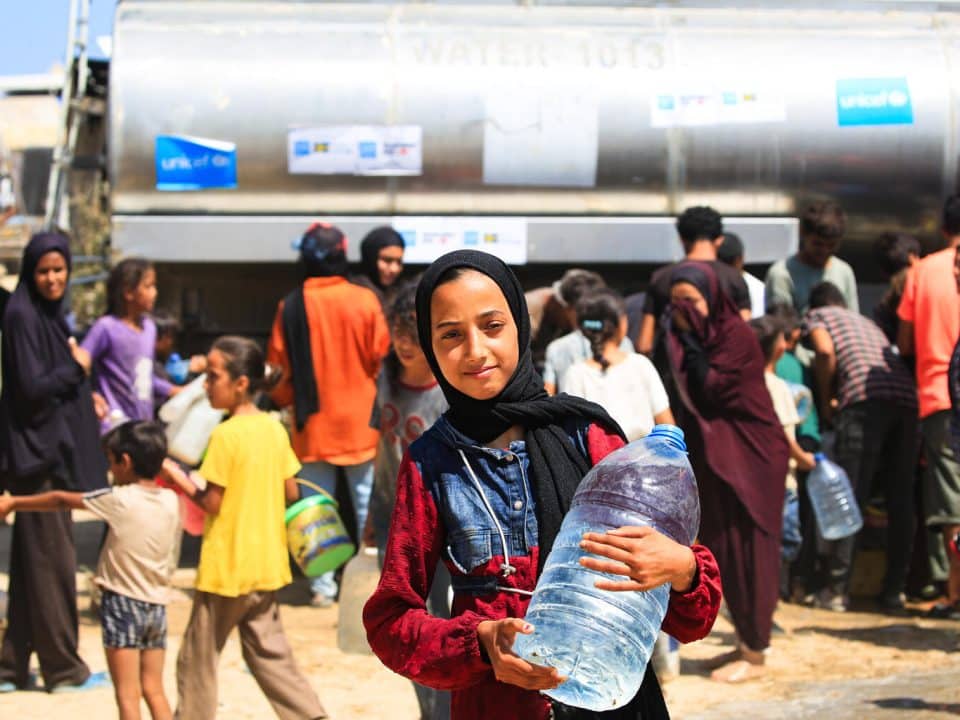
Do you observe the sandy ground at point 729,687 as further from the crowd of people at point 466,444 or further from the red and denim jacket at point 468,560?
the red and denim jacket at point 468,560

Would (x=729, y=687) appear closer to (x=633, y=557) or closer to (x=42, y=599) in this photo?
(x=42, y=599)

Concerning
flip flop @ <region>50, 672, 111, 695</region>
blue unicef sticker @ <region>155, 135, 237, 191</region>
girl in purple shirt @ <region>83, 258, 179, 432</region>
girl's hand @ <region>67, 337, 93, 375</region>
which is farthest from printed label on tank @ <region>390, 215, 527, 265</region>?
flip flop @ <region>50, 672, 111, 695</region>

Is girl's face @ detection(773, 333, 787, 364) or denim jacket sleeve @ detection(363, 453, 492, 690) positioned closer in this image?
denim jacket sleeve @ detection(363, 453, 492, 690)

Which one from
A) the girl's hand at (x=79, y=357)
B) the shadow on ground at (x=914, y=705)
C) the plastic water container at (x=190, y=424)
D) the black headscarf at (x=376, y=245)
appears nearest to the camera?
the shadow on ground at (x=914, y=705)

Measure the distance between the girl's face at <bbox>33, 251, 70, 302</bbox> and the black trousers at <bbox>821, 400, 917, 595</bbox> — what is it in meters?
3.98

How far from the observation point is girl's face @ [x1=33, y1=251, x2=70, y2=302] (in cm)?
566

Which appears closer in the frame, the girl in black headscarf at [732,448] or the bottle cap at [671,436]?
the bottle cap at [671,436]

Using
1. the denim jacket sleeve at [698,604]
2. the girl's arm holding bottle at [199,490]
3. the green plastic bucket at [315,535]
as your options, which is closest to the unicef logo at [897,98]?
the green plastic bucket at [315,535]

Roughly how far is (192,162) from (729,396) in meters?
3.39

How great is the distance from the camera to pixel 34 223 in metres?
20.9

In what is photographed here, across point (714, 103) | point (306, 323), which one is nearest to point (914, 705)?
point (306, 323)

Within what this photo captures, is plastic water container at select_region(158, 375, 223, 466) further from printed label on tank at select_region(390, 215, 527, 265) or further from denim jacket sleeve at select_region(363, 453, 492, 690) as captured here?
denim jacket sleeve at select_region(363, 453, 492, 690)

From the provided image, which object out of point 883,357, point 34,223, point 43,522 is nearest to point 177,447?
point 43,522

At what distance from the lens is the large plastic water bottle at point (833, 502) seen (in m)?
7.32
